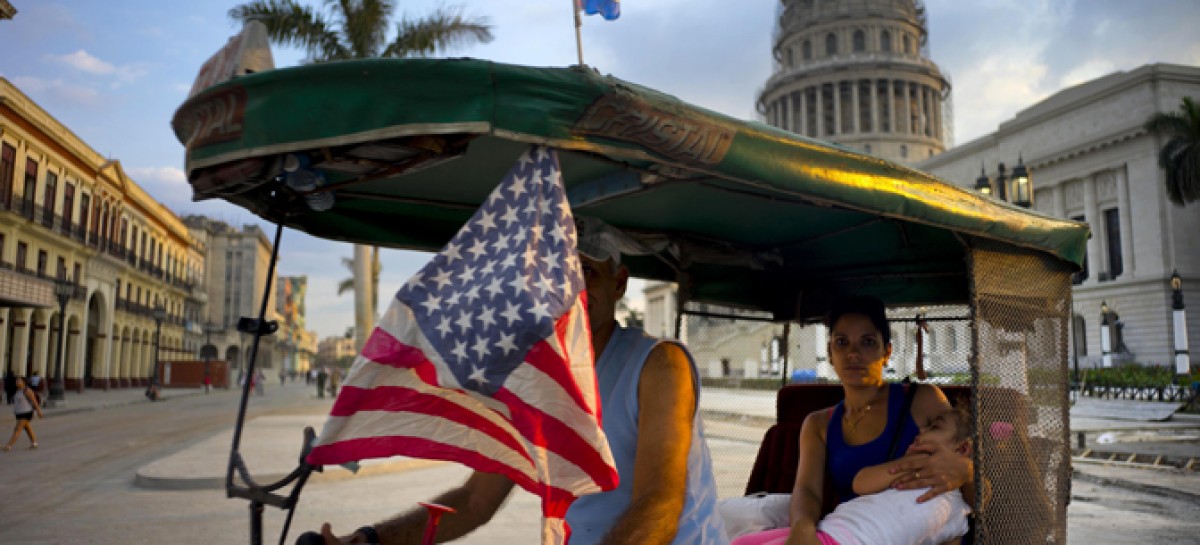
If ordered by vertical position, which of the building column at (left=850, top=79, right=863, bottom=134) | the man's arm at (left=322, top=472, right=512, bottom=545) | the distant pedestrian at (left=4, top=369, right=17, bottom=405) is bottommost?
the distant pedestrian at (left=4, top=369, right=17, bottom=405)

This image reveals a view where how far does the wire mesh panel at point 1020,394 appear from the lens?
3846mm

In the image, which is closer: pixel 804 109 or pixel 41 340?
pixel 41 340

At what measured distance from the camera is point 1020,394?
4.10 m

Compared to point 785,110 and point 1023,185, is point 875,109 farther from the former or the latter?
point 1023,185

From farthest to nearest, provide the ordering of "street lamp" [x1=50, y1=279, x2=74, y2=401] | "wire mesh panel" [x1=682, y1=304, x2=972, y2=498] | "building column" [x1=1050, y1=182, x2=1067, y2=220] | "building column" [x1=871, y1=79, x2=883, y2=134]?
1. "building column" [x1=871, y1=79, x2=883, y2=134]
2. "building column" [x1=1050, y1=182, x2=1067, y2=220]
3. "street lamp" [x1=50, y1=279, x2=74, y2=401]
4. "wire mesh panel" [x1=682, y1=304, x2=972, y2=498]

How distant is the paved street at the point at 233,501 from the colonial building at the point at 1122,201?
136 ft

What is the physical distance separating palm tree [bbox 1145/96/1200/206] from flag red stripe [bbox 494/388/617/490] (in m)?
46.1

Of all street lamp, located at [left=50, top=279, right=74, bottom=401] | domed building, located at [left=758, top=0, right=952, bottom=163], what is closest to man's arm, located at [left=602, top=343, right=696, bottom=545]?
street lamp, located at [left=50, top=279, right=74, bottom=401]

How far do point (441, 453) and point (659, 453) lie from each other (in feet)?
2.00

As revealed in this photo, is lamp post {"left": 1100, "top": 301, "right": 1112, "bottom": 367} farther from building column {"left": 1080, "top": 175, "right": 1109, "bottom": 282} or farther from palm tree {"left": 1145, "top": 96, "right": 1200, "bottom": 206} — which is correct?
palm tree {"left": 1145, "top": 96, "right": 1200, "bottom": 206}

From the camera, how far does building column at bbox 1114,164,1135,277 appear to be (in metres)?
50.3

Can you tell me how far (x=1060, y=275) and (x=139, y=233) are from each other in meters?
61.2

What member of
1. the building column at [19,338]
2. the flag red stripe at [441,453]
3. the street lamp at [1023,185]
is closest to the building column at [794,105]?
the building column at [19,338]

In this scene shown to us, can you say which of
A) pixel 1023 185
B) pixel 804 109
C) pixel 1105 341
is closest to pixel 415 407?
pixel 1023 185
